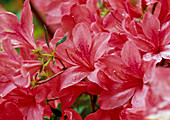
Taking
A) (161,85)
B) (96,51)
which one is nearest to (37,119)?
(96,51)

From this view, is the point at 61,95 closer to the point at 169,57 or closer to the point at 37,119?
the point at 37,119

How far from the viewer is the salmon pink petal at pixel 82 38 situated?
507 mm

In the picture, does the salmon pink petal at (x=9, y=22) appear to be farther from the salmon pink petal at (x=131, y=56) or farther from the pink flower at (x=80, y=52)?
the salmon pink petal at (x=131, y=56)

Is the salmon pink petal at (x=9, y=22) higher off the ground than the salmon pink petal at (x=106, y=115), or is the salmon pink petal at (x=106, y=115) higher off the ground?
the salmon pink petal at (x=9, y=22)

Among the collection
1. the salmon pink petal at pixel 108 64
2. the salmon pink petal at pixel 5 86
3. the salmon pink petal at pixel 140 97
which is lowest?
the salmon pink petal at pixel 140 97

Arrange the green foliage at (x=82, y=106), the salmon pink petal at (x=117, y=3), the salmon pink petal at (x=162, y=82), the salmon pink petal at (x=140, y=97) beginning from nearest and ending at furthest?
the salmon pink petal at (x=162, y=82)
the salmon pink petal at (x=140, y=97)
the salmon pink petal at (x=117, y=3)
the green foliage at (x=82, y=106)

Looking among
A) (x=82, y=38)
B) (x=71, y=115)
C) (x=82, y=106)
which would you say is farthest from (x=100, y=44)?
(x=82, y=106)

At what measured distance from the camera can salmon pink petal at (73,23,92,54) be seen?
51 cm

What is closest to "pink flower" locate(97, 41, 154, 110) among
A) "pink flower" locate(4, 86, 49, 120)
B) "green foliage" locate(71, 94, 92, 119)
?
"pink flower" locate(4, 86, 49, 120)

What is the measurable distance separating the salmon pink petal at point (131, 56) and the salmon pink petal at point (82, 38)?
0.08 m

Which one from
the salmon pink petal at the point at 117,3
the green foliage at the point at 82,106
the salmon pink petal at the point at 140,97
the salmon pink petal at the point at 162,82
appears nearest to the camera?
the salmon pink petal at the point at 162,82

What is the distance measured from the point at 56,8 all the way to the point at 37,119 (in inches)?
15.2

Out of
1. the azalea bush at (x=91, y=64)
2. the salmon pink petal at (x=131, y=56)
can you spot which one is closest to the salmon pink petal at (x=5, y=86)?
the azalea bush at (x=91, y=64)

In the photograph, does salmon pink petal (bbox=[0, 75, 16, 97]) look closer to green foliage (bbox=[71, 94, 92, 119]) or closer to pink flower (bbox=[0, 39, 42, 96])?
pink flower (bbox=[0, 39, 42, 96])
